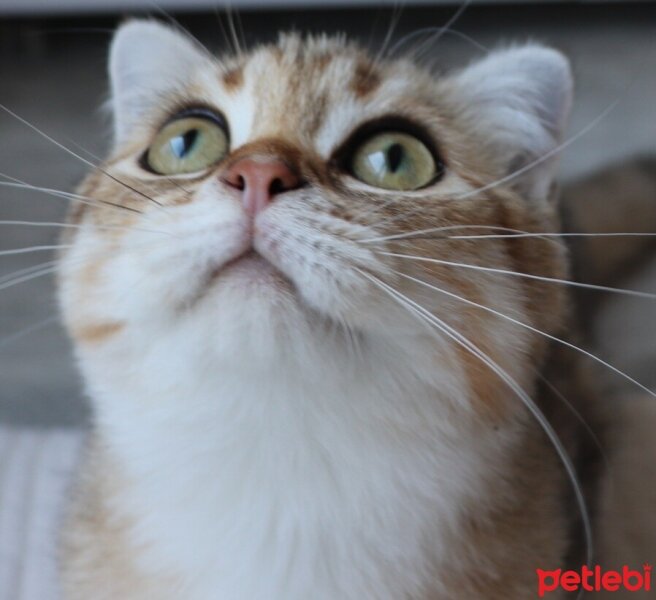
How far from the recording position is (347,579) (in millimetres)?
656

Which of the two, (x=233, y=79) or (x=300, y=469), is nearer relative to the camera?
(x=300, y=469)

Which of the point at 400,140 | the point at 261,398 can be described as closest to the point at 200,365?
the point at 261,398

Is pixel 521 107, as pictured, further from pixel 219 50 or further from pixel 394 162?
pixel 219 50

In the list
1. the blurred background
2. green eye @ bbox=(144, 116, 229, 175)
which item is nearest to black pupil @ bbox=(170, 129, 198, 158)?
green eye @ bbox=(144, 116, 229, 175)

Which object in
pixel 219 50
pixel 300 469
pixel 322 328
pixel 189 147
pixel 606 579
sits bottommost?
pixel 606 579

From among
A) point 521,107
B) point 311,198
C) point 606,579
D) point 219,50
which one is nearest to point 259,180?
point 311,198

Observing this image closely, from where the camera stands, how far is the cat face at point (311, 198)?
1.75ft

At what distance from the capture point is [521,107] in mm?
781

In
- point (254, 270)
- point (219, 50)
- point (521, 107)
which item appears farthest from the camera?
point (219, 50)

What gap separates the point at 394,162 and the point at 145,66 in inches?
13.3

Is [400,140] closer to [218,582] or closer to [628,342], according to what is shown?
[218,582]

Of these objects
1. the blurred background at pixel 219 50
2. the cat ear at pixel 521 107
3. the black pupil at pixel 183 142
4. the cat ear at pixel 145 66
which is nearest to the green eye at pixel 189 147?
the black pupil at pixel 183 142

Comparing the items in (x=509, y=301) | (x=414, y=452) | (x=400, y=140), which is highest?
(x=400, y=140)

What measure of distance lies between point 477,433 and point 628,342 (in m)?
0.56
